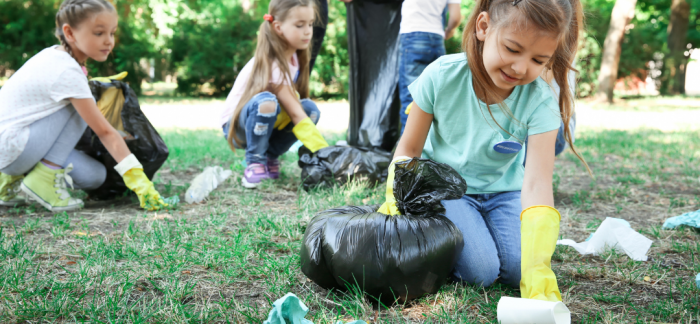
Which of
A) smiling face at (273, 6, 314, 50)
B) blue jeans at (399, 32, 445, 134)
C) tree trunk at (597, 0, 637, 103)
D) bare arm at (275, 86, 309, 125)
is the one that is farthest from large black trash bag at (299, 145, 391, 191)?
tree trunk at (597, 0, 637, 103)

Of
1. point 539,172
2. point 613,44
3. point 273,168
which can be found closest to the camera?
point 539,172

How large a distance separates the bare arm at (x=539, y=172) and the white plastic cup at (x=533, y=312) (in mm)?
355

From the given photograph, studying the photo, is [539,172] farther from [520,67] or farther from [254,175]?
[254,175]

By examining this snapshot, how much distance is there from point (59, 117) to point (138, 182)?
1.70ft

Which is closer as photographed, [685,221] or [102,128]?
[685,221]

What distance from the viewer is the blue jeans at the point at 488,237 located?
1.74 metres

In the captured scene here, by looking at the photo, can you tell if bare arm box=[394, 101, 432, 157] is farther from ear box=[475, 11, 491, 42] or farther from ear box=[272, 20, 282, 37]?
ear box=[272, 20, 282, 37]

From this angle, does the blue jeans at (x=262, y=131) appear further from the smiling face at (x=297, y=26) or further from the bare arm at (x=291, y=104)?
the smiling face at (x=297, y=26)

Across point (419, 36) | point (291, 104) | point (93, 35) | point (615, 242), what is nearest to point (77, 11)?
point (93, 35)

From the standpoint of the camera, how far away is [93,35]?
2.60 meters

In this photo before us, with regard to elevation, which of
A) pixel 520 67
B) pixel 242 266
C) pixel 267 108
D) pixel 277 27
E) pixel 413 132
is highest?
pixel 277 27

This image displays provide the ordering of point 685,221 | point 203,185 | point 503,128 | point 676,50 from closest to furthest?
point 503,128
point 685,221
point 203,185
point 676,50

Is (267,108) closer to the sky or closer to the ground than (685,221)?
closer to the sky

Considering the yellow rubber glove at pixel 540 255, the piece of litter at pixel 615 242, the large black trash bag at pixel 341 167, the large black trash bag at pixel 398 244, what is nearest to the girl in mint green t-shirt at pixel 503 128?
the yellow rubber glove at pixel 540 255
